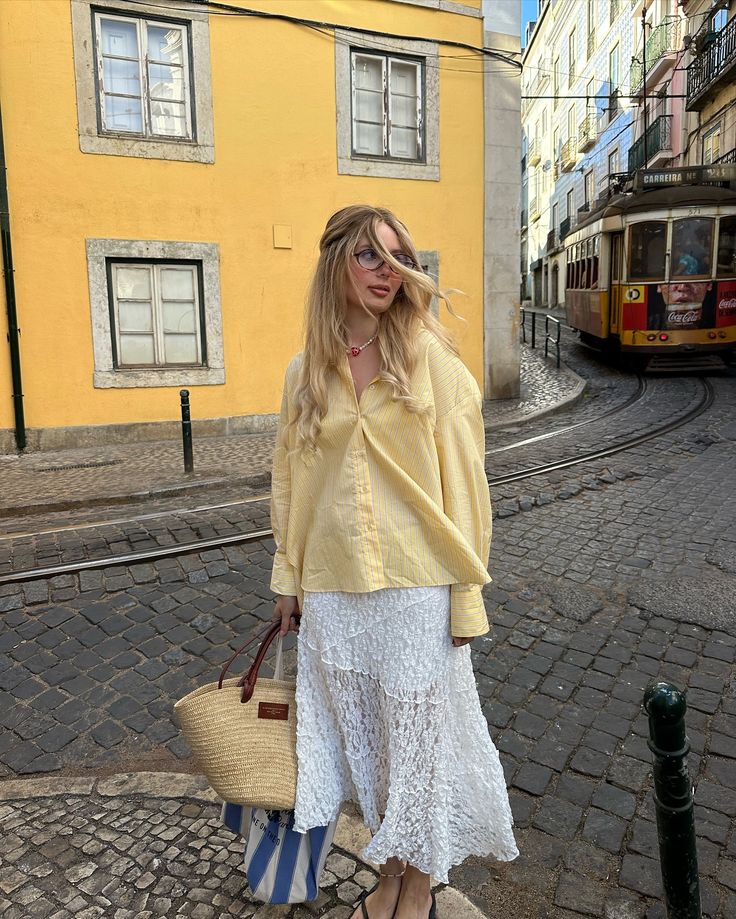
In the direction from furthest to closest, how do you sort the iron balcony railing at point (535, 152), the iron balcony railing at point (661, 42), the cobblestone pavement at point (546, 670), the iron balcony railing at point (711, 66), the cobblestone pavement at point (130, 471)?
the iron balcony railing at point (535, 152) < the iron balcony railing at point (661, 42) < the iron balcony railing at point (711, 66) < the cobblestone pavement at point (130, 471) < the cobblestone pavement at point (546, 670)

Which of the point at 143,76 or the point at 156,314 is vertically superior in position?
the point at 143,76

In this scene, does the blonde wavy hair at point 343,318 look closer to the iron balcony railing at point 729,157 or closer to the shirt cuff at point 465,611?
the shirt cuff at point 465,611

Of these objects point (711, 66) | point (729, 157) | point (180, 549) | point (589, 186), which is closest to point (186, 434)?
point (180, 549)

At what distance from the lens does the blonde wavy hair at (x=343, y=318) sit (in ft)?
6.38

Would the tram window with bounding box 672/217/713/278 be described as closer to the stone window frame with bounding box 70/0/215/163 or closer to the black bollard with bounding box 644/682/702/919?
the stone window frame with bounding box 70/0/215/163

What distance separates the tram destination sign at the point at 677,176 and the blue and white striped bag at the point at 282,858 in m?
16.2

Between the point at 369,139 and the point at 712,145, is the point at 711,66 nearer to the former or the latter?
the point at 712,145

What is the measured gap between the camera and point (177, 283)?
36.4 ft

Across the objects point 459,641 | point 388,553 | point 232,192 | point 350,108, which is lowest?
point 459,641

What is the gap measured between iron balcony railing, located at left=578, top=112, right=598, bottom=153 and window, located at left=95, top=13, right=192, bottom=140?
28.0 m

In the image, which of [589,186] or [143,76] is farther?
[589,186]

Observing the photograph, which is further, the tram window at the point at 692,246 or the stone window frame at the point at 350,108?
the tram window at the point at 692,246

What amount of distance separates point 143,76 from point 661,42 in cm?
2162

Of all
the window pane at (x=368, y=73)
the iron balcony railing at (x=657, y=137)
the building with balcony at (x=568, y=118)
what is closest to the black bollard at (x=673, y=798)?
the window pane at (x=368, y=73)
